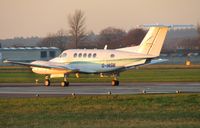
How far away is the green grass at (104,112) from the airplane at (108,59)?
44.5 feet

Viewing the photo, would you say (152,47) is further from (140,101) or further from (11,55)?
(11,55)

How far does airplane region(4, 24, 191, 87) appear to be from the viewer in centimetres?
4912

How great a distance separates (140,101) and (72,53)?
1951 cm

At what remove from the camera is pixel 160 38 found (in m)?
49.8

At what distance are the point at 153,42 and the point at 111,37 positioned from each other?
131669mm

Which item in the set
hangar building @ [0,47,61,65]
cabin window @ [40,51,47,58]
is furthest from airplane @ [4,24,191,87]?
cabin window @ [40,51,47,58]

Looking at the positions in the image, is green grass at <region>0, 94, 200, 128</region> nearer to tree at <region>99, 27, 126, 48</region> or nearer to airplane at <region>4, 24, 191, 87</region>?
airplane at <region>4, 24, 191, 87</region>

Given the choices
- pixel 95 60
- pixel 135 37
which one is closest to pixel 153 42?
pixel 95 60

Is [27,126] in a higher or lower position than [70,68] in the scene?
lower

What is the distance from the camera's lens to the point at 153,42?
4947 centimetres

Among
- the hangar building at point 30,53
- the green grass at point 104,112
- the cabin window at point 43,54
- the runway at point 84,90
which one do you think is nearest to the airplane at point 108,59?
the runway at point 84,90

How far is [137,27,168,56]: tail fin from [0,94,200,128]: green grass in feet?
44.3

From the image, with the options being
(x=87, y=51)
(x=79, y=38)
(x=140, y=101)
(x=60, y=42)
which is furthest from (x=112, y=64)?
(x=60, y=42)

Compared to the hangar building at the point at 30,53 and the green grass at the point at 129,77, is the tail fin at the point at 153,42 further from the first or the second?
the hangar building at the point at 30,53
